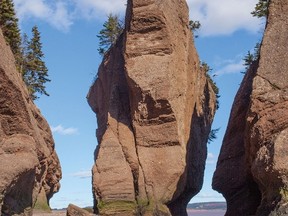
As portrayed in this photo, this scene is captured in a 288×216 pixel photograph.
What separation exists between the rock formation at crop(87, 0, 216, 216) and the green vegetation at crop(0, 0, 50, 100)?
385 inches

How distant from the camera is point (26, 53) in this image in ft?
160

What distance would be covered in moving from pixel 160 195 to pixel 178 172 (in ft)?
5.44

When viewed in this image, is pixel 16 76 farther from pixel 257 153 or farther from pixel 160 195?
pixel 160 195

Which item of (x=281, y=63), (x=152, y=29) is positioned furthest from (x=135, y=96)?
(x=281, y=63)

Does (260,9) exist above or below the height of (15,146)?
above

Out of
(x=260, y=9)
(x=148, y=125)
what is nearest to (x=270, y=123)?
(x=148, y=125)

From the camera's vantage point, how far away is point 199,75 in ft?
136

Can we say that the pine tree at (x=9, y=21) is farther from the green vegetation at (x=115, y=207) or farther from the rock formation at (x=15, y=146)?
the rock formation at (x=15, y=146)

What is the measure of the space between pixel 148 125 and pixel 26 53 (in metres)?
18.2

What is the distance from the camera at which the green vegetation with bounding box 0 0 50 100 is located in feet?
137

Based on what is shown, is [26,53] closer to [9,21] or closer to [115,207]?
[9,21]

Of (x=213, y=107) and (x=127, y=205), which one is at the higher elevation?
(x=213, y=107)

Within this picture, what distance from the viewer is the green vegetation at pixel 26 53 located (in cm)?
4175

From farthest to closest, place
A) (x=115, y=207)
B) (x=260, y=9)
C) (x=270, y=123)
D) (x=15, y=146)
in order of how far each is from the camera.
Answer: (x=260, y=9) < (x=115, y=207) < (x=270, y=123) < (x=15, y=146)
